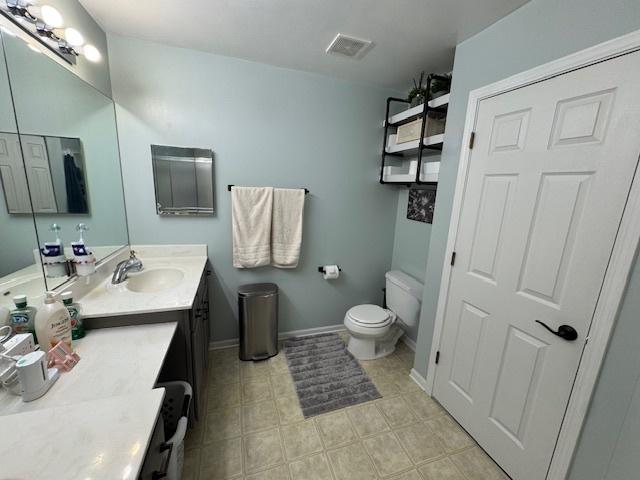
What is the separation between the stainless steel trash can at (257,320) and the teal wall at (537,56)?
130 centimetres

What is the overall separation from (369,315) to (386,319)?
15cm

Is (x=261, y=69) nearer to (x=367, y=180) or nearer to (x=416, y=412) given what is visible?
(x=367, y=180)

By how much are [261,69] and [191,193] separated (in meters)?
1.10

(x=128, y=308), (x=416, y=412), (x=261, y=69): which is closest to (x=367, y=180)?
(x=261, y=69)

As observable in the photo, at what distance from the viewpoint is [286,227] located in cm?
224

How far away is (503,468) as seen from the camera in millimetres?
1396

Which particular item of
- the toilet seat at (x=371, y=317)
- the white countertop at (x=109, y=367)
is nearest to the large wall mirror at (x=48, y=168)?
the white countertop at (x=109, y=367)

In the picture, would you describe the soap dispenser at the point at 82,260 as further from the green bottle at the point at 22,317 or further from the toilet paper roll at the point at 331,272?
the toilet paper roll at the point at 331,272

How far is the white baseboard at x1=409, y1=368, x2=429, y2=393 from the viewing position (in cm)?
194

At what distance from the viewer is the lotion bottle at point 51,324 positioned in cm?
96

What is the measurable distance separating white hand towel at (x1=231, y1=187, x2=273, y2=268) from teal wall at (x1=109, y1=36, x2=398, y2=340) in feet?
0.34

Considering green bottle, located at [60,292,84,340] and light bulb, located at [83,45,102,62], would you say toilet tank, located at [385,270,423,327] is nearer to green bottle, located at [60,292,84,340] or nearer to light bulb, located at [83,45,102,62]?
green bottle, located at [60,292,84,340]

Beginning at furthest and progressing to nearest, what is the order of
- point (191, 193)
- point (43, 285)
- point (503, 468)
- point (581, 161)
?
point (191, 193) < point (503, 468) < point (43, 285) < point (581, 161)

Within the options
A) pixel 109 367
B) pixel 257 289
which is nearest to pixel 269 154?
pixel 257 289
